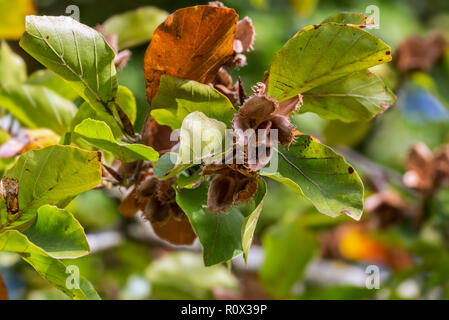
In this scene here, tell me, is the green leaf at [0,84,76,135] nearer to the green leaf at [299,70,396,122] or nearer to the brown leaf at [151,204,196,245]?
the brown leaf at [151,204,196,245]

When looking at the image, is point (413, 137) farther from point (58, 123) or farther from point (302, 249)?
point (58, 123)

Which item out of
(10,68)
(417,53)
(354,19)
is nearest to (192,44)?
(354,19)

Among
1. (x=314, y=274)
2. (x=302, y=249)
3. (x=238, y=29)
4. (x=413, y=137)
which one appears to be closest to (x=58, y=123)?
(x=238, y=29)

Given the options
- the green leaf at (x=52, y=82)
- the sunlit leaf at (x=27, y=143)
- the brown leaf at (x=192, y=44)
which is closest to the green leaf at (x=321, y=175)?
the brown leaf at (x=192, y=44)

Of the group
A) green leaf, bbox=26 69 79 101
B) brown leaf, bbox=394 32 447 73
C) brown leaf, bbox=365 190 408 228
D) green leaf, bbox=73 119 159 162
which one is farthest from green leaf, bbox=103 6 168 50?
brown leaf, bbox=394 32 447 73

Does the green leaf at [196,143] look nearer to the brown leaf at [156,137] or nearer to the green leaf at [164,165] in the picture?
the green leaf at [164,165]

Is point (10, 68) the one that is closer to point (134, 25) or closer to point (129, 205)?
point (134, 25)
